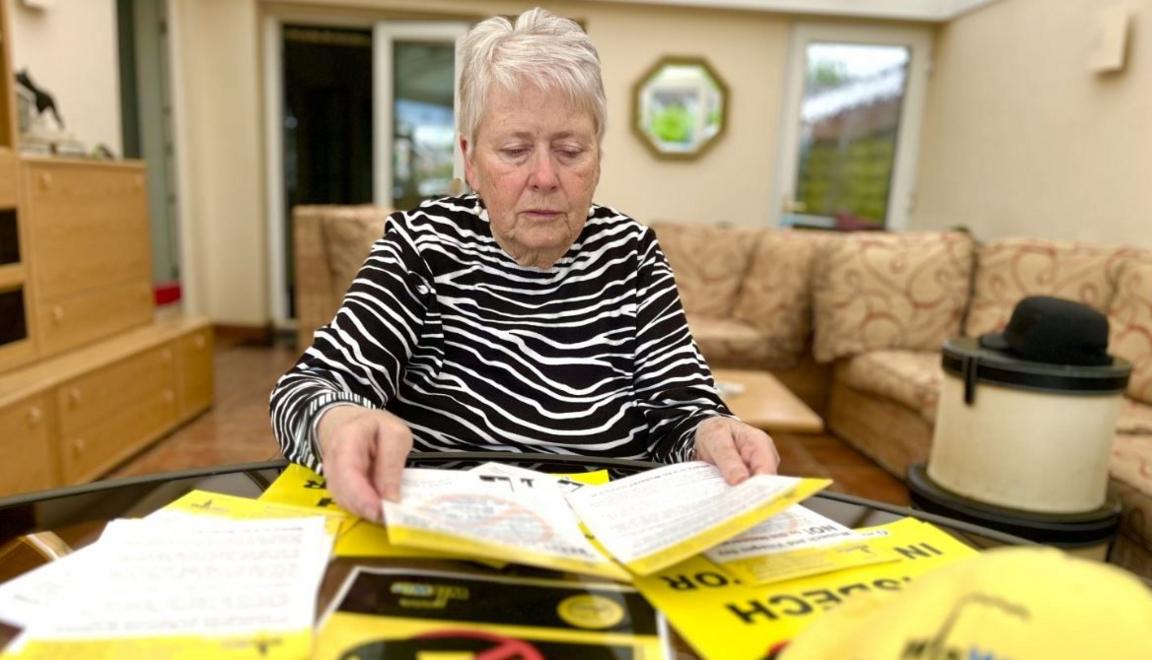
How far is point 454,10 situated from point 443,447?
14.0ft

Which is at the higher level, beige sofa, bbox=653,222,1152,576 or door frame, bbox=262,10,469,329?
door frame, bbox=262,10,469,329

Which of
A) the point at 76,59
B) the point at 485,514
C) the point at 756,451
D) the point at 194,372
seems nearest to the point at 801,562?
the point at 756,451

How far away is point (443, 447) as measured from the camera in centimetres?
98

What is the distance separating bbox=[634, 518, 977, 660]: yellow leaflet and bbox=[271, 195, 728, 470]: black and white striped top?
0.31 meters

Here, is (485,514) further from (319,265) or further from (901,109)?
(901,109)

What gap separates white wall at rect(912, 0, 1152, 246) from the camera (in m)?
2.97

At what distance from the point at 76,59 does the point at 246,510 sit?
3.41m

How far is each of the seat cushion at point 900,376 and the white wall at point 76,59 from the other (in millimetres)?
3508

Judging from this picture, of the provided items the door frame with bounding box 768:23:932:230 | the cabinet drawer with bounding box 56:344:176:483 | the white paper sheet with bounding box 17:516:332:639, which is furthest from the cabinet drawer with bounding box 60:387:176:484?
the door frame with bounding box 768:23:932:230

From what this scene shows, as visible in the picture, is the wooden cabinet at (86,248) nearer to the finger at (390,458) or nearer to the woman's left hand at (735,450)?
the finger at (390,458)

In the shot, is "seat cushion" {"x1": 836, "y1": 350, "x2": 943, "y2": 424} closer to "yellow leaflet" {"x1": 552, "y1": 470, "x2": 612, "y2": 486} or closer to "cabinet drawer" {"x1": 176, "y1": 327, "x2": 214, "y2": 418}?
"yellow leaflet" {"x1": 552, "y1": 470, "x2": 612, "y2": 486}

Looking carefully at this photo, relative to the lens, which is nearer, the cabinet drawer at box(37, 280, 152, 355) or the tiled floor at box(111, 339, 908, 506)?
the cabinet drawer at box(37, 280, 152, 355)

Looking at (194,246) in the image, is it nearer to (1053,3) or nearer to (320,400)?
(320,400)

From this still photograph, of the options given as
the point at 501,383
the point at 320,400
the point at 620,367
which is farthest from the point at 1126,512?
the point at 320,400
